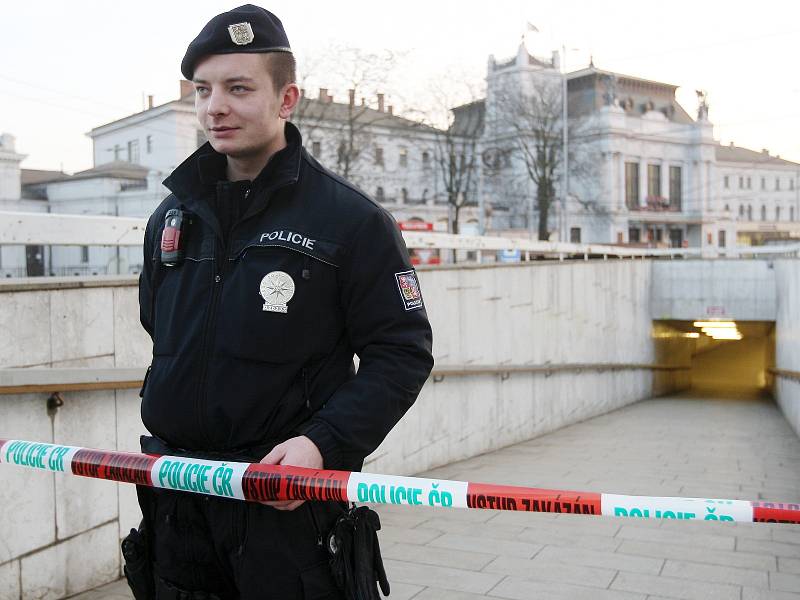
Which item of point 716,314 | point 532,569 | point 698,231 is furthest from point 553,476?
point 698,231

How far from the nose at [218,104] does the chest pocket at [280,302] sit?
33 cm

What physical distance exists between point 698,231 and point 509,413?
62.3m

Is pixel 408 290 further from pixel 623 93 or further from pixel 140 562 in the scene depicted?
→ pixel 623 93

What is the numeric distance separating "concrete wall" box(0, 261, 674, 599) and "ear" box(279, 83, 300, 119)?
2.38 m

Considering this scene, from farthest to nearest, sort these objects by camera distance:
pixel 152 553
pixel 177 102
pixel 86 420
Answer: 1. pixel 177 102
2. pixel 86 420
3. pixel 152 553

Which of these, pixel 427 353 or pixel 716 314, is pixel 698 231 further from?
pixel 427 353

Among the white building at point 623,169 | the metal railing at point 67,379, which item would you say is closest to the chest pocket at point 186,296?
the metal railing at point 67,379

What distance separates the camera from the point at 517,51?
5634 centimetres

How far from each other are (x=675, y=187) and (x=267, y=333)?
230 ft

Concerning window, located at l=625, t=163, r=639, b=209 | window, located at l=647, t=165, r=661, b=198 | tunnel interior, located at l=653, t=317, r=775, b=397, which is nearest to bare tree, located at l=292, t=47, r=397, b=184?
tunnel interior, located at l=653, t=317, r=775, b=397

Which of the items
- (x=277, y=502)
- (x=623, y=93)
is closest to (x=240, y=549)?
(x=277, y=502)

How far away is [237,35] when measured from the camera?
212cm

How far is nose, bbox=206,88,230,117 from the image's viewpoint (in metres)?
2.15

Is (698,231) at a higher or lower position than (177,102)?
lower
